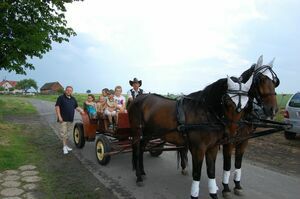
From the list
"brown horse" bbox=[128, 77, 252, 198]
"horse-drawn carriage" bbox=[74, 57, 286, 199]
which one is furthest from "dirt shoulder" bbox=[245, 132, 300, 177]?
"brown horse" bbox=[128, 77, 252, 198]

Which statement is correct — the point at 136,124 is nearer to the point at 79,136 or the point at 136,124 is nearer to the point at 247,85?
the point at 247,85

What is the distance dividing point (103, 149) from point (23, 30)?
302 inches

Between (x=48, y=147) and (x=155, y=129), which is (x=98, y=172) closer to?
(x=155, y=129)

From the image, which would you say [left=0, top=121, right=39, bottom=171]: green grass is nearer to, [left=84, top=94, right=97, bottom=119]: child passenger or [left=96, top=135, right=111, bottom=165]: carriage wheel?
[left=96, top=135, right=111, bottom=165]: carriage wheel

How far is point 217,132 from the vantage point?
614 cm

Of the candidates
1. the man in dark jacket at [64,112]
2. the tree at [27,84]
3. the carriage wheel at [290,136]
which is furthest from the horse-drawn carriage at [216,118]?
the tree at [27,84]

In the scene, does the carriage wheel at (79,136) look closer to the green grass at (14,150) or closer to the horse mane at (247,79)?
the green grass at (14,150)

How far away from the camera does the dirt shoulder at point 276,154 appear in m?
9.40

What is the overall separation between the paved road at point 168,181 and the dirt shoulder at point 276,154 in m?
0.53

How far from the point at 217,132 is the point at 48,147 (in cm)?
705

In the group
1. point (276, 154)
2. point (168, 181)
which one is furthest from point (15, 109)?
point (168, 181)

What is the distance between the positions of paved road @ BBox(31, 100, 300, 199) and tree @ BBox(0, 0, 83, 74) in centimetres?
645

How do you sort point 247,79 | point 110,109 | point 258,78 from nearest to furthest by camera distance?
point 258,78 → point 247,79 → point 110,109

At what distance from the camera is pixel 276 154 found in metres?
11.1
